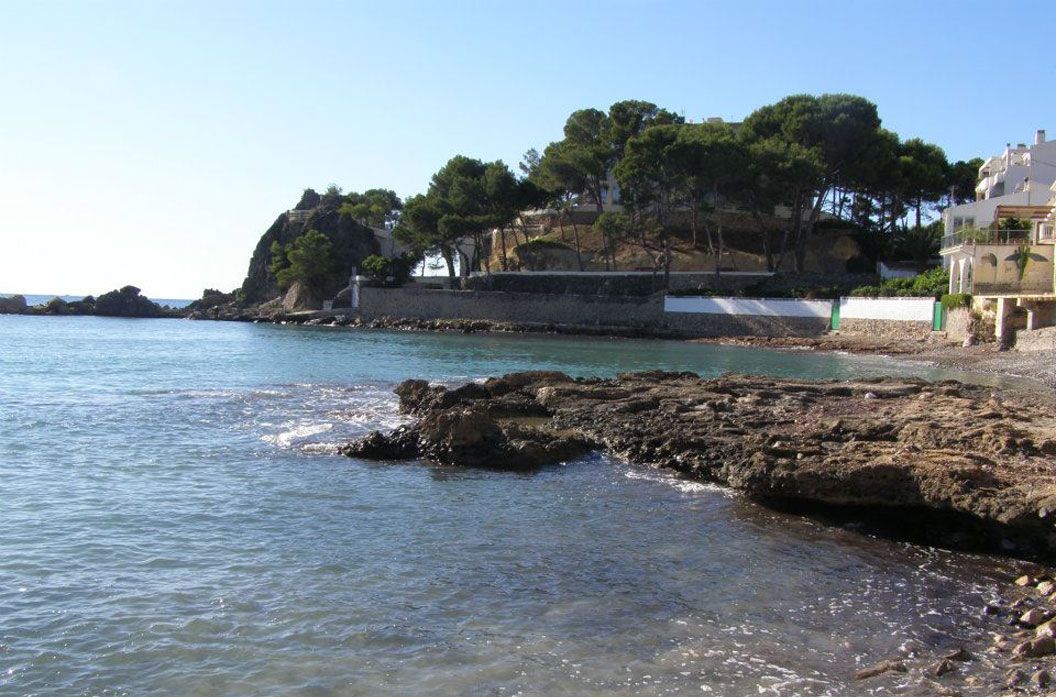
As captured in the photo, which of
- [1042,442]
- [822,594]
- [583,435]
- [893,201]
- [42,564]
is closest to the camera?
[822,594]

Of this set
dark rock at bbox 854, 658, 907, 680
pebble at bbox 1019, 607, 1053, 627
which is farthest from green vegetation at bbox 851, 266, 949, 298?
dark rock at bbox 854, 658, 907, 680

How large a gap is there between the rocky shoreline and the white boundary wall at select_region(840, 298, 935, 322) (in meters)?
25.8

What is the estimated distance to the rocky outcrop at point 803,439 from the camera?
32.4ft

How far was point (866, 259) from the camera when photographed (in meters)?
58.8

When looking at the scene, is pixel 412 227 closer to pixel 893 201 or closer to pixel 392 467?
pixel 893 201

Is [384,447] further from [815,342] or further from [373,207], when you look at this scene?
[373,207]

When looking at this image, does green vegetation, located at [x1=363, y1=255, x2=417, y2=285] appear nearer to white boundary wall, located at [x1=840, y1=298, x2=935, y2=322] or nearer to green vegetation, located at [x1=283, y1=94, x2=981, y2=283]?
green vegetation, located at [x1=283, y1=94, x2=981, y2=283]

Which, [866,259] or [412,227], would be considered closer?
[866,259]

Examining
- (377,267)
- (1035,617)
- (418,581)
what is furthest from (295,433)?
(377,267)

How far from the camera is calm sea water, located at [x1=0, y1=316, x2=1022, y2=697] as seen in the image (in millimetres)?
6574

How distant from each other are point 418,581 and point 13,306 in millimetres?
99276

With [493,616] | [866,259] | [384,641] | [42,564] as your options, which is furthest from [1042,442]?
[866,259]

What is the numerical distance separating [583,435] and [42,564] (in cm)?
945

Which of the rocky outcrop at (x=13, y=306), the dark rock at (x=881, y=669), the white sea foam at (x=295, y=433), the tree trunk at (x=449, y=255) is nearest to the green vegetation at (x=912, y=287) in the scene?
the tree trunk at (x=449, y=255)
